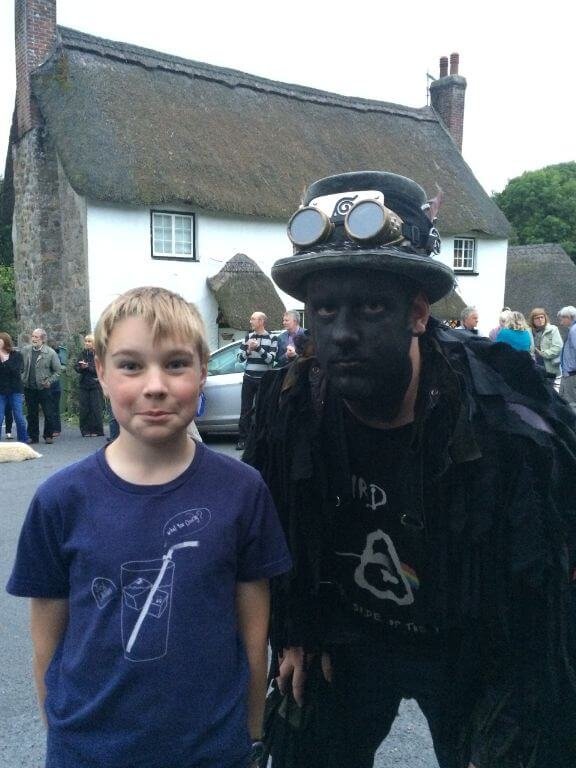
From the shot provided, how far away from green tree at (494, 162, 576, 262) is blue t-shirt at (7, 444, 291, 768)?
1694 inches

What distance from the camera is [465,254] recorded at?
68.2ft

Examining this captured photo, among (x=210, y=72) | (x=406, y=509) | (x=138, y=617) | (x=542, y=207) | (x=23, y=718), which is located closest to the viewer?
(x=138, y=617)

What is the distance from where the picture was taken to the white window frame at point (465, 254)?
2058 cm

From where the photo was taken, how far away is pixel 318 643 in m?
2.04

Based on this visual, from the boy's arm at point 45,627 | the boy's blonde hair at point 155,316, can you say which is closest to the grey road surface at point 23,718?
the boy's arm at point 45,627

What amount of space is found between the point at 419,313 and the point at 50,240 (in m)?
15.2

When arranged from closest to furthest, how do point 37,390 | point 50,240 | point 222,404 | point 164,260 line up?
Result: point 222,404, point 37,390, point 164,260, point 50,240

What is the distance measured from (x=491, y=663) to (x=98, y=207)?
1393 centimetres

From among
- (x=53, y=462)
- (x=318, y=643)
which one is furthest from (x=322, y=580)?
(x=53, y=462)

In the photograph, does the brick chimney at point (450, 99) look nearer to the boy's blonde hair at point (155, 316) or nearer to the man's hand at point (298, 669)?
the man's hand at point (298, 669)

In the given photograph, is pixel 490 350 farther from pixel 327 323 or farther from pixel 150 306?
pixel 150 306

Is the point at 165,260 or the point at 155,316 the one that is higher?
the point at 165,260

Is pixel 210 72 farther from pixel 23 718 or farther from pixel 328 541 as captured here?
pixel 328 541

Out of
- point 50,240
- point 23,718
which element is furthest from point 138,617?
point 50,240
